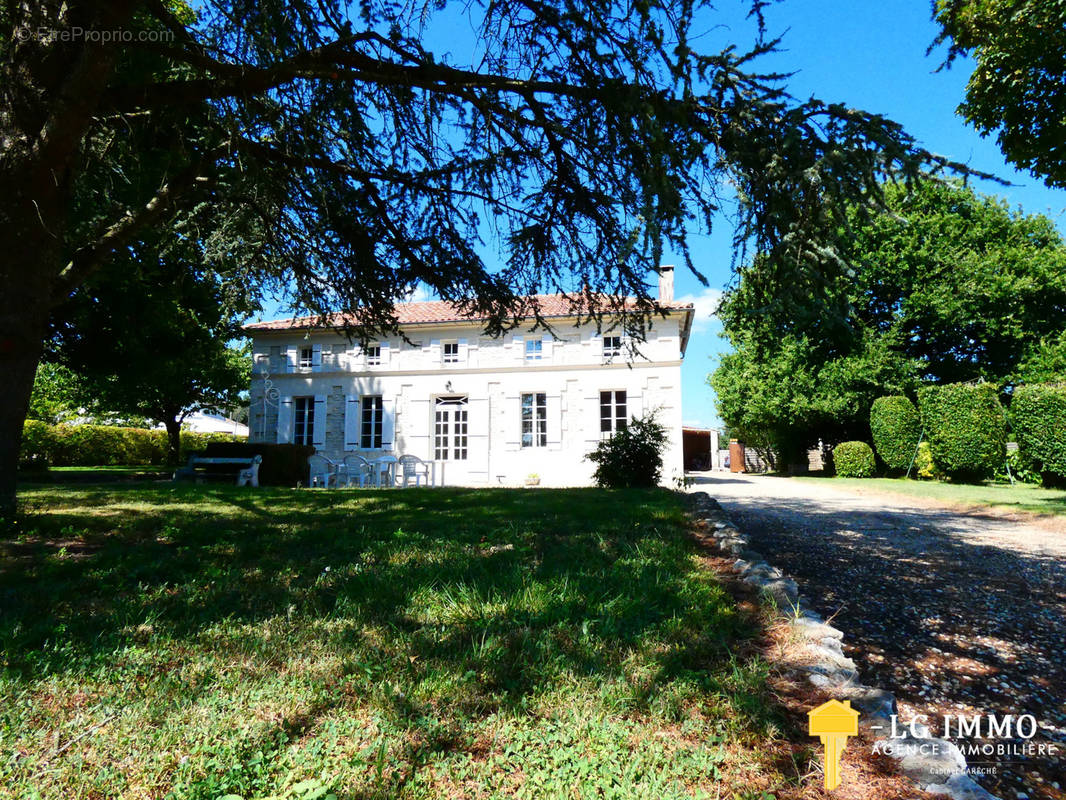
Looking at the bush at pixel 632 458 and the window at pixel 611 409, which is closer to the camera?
the bush at pixel 632 458

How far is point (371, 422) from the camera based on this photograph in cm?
1747

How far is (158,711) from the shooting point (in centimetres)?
179

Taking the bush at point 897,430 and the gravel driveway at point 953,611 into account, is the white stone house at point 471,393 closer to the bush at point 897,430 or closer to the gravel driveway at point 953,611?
the bush at point 897,430

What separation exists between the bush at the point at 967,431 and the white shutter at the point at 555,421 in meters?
10.7

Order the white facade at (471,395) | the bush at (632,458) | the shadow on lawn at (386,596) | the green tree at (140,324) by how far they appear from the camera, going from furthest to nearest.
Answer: the white facade at (471,395), the bush at (632,458), the green tree at (140,324), the shadow on lawn at (386,596)

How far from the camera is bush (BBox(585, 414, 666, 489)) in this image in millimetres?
9922

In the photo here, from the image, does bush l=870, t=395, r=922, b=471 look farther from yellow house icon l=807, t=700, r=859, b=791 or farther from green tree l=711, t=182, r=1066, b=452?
yellow house icon l=807, t=700, r=859, b=791

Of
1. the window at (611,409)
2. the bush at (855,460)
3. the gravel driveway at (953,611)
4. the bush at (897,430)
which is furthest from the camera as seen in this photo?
the bush at (855,460)

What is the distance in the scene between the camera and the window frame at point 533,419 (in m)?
16.3

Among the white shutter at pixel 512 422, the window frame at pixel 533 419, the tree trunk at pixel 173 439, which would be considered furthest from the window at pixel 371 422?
the tree trunk at pixel 173 439

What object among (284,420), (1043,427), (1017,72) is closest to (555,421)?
(284,420)

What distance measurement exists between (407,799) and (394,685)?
54 centimetres

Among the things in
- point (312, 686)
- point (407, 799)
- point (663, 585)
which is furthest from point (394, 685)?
point (663, 585)

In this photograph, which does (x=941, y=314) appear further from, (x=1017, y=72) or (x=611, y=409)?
(x=1017, y=72)
